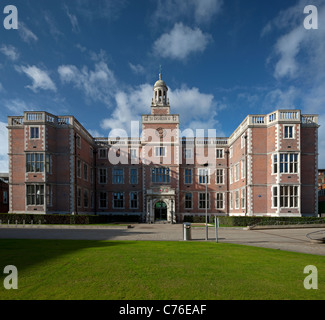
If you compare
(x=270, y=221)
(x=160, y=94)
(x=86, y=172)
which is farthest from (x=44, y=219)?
(x=160, y=94)

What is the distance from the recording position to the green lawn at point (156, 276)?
18.1 ft

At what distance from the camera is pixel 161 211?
37344 millimetres

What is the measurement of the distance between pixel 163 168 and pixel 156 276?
30606 millimetres

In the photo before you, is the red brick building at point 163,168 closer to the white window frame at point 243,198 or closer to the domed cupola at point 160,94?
the white window frame at point 243,198

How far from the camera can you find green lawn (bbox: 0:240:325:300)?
218 inches

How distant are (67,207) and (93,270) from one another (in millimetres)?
24687

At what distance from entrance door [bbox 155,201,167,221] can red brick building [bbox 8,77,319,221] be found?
16 cm

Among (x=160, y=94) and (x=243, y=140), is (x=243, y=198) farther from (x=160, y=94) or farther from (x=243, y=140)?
(x=160, y=94)

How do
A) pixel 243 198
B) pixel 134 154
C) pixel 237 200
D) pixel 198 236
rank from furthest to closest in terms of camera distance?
pixel 134 154
pixel 237 200
pixel 243 198
pixel 198 236

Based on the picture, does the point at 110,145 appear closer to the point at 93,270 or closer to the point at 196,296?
the point at 93,270

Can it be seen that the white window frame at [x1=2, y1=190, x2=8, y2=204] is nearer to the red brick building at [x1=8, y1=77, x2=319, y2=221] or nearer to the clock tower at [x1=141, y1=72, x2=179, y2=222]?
the red brick building at [x1=8, y1=77, x2=319, y2=221]

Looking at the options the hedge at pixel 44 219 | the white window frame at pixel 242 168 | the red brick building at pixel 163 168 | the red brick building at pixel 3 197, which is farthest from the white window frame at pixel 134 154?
the red brick building at pixel 3 197

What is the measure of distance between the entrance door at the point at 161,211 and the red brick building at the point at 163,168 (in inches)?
6.3
